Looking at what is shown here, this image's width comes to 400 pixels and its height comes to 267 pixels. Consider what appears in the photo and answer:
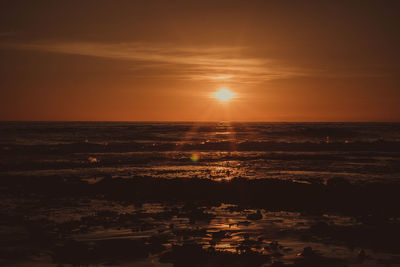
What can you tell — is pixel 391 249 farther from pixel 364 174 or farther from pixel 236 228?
pixel 364 174

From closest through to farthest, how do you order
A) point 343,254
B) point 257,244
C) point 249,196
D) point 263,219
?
1. point 343,254
2. point 257,244
3. point 263,219
4. point 249,196

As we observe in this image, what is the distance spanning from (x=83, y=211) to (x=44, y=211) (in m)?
1.55

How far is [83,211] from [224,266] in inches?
308

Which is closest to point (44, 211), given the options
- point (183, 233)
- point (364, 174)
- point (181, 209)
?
point (181, 209)

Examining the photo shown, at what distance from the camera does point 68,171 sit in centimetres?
2764

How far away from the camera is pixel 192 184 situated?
19234 mm

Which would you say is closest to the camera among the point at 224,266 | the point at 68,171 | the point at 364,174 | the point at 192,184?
the point at 224,266

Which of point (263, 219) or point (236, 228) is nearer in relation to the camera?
point (236, 228)

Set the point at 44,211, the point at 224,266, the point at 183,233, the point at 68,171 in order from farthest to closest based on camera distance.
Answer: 1. the point at 68,171
2. the point at 44,211
3. the point at 183,233
4. the point at 224,266

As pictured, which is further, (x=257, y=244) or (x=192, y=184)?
(x=192, y=184)

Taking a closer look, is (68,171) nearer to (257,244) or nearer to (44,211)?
(44,211)

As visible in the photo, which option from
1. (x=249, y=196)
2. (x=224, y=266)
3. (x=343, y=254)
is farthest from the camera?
(x=249, y=196)

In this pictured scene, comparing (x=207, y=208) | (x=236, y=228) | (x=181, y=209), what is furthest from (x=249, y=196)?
(x=236, y=228)

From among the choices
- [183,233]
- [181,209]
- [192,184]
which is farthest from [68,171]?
[183,233]
